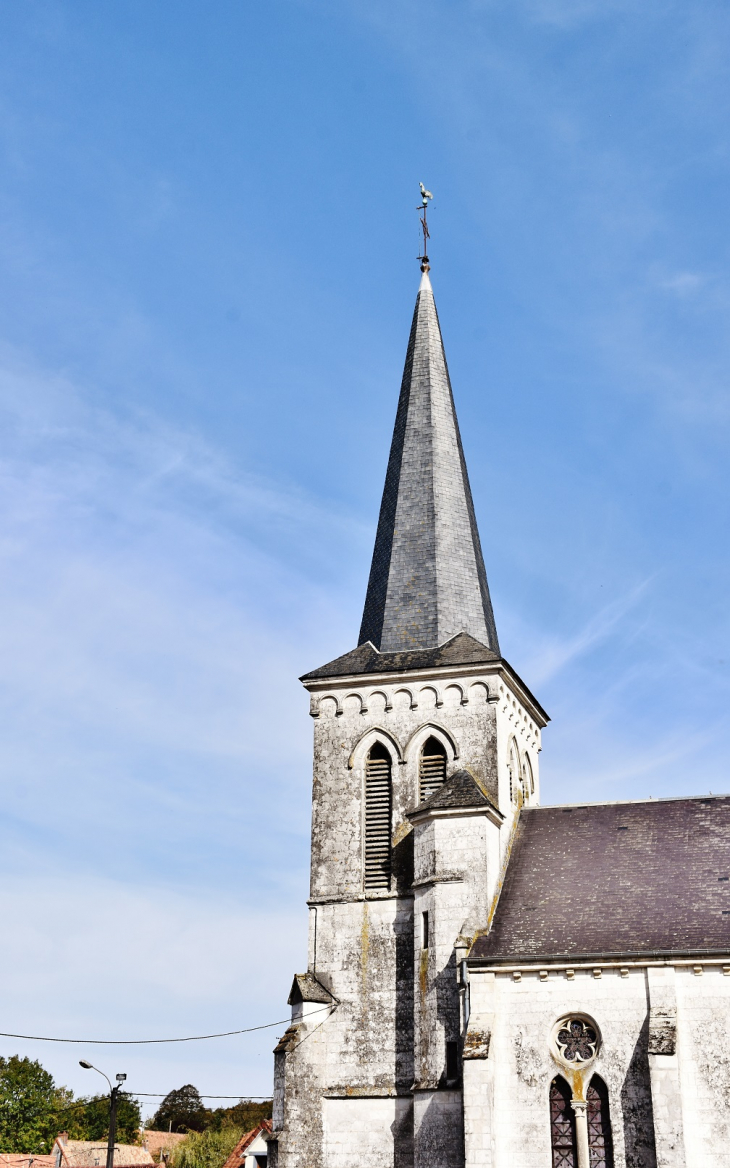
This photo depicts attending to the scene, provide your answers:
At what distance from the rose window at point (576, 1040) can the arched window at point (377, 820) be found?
550cm

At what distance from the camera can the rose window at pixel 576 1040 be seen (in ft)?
74.9

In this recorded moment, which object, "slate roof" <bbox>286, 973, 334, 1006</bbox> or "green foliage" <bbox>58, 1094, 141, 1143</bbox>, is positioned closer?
"slate roof" <bbox>286, 973, 334, 1006</bbox>

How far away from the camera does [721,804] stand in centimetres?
2694

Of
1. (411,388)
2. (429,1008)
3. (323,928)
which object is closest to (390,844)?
(323,928)

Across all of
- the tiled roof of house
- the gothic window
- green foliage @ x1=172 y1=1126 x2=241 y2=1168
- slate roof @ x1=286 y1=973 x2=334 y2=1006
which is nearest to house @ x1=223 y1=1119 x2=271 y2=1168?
slate roof @ x1=286 y1=973 x2=334 y2=1006

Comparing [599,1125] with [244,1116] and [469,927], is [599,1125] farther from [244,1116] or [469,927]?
[244,1116]

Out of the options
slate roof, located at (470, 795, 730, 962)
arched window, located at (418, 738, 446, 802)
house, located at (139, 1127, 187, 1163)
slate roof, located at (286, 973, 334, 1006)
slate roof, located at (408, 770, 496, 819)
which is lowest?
house, located at (139, 1127, 187, 1163)

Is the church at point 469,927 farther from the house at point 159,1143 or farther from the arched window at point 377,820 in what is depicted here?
the house at point 159,1143

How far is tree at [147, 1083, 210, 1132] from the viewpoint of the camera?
100m

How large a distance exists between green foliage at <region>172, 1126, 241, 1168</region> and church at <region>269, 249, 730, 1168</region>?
42.2 metres

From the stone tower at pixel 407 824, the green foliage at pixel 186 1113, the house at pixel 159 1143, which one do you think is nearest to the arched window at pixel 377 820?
the stone tower at pixel 407 824

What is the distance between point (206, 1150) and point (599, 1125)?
51.2 m

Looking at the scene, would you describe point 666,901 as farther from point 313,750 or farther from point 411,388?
point 411,388

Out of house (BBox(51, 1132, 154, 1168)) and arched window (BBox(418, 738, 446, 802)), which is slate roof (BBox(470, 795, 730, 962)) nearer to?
arched window (BBox(418, 738, 446, 802))
